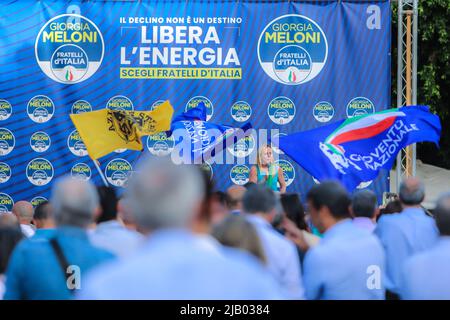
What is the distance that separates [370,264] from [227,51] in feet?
25.5

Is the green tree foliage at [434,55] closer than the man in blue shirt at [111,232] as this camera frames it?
No

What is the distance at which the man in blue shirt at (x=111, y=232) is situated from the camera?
4.37 metres

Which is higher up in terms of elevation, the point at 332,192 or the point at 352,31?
the point at 352,31

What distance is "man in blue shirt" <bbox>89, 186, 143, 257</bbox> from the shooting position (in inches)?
172

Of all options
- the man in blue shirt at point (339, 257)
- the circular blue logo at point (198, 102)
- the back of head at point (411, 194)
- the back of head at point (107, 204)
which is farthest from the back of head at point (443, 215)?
the circular blue logo at point (198, 102)

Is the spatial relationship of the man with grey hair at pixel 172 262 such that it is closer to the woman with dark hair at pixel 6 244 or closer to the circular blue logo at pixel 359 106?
the woman with dark hair at pixel 6 244

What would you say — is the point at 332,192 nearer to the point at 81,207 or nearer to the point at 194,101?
the point at 81,207

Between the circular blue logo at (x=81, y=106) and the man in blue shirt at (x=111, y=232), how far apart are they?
6.98 m

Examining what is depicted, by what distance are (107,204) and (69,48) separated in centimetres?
748

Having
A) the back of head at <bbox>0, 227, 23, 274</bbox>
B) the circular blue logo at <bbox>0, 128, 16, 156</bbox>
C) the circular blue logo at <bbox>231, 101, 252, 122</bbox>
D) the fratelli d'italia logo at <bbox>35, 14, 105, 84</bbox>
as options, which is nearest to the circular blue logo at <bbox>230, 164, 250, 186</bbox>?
the circular blue logo at <bbox>231, 101, 252, 122</bbox>

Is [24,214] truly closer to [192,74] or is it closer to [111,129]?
Answer: [111,129]

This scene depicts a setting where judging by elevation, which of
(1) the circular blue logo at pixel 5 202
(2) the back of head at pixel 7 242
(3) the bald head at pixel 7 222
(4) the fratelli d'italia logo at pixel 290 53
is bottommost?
(1) the circular blue logo at pixel 5 202
